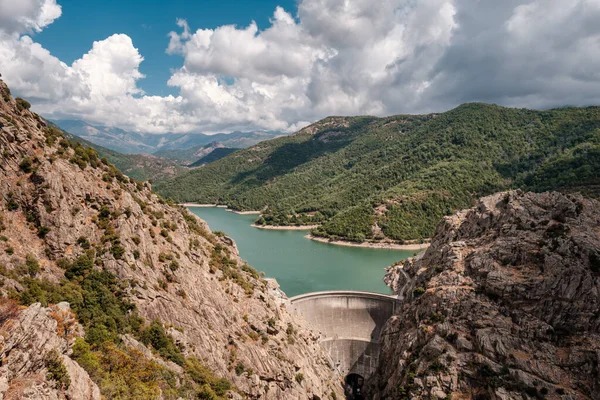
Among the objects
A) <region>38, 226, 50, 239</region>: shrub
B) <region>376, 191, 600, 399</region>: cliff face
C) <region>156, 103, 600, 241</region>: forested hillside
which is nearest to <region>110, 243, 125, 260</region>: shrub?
<region>38, 226, 50, 239</region>: shrub

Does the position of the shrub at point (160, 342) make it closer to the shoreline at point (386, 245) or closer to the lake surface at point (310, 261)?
the lake surface at point (310, 261)

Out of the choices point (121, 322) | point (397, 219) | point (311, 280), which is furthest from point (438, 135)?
point (121, 322)

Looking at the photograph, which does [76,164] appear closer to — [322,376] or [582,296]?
[322,376]

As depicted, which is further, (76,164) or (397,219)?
(397,219)

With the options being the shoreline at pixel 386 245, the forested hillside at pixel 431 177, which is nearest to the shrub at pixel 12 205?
the shoreline at pixel 386 245

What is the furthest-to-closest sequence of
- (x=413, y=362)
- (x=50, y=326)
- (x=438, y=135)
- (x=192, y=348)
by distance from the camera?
(x=438, y=135)
(x=413, y=362)
(x=192, y=348)
(x=50, y=326)

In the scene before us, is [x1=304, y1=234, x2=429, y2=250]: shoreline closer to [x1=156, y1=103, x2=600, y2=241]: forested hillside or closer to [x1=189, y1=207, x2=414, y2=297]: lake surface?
[x1=156, y1=103, x2=600, y2=241]: forested hillside

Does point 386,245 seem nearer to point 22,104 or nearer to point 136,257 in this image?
point 136,257
